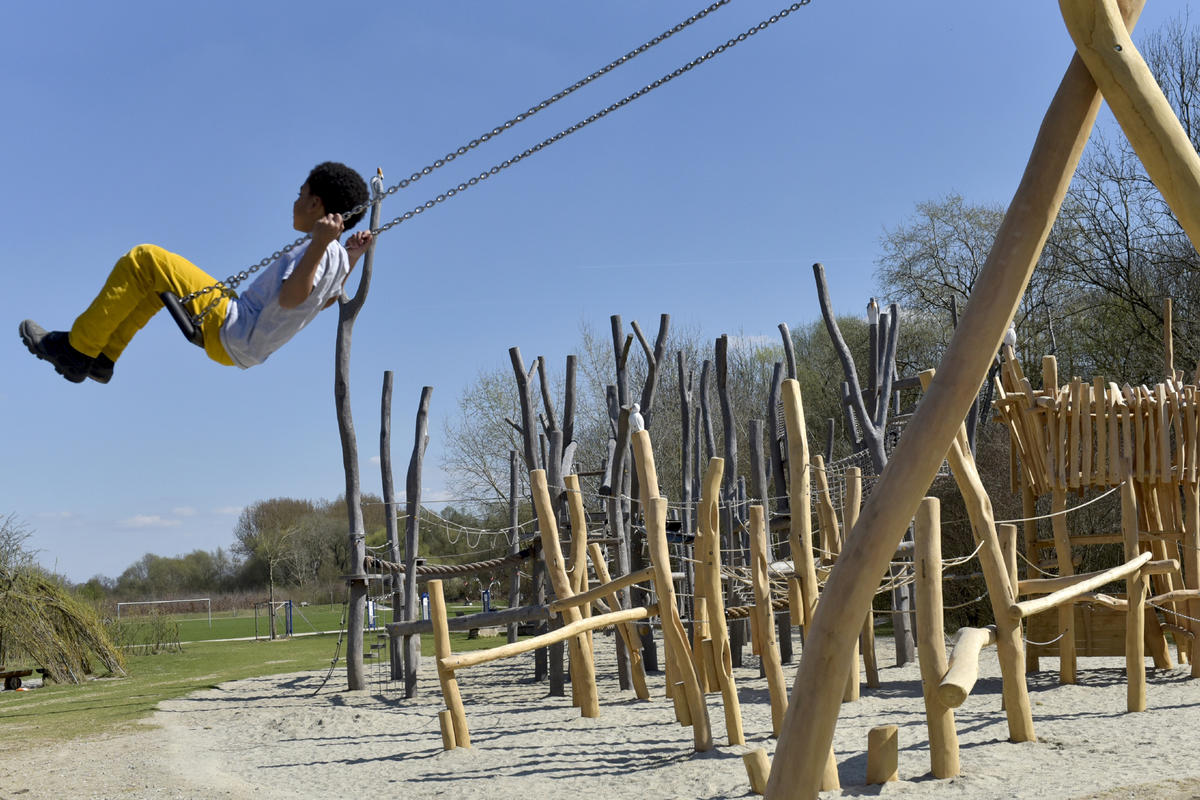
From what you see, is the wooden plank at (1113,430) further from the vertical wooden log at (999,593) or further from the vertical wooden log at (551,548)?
the vertical wooden log at (551,548)

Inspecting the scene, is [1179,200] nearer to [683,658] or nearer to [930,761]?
[930,761]

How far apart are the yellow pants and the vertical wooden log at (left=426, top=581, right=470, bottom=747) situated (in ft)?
11.5

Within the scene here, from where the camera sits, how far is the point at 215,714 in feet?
33.2

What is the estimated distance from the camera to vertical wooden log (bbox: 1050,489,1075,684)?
324 inches

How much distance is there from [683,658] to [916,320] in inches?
645

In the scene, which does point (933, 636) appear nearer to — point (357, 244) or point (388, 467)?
point (357, 244)

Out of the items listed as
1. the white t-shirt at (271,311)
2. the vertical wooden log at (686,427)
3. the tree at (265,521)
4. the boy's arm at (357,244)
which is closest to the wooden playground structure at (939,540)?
the vertical wooden log at (686,427)

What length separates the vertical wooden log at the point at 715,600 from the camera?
6.46 m

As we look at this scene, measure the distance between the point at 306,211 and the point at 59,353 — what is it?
3.34 ft

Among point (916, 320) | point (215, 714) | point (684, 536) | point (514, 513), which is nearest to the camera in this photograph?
point (215, 714)

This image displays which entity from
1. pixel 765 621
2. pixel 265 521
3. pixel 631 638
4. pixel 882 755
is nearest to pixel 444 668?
pixel 765 621

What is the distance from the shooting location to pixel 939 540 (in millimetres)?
5027

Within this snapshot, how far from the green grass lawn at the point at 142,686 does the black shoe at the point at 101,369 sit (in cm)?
629

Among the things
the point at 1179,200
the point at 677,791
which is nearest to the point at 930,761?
the point at 677,791
